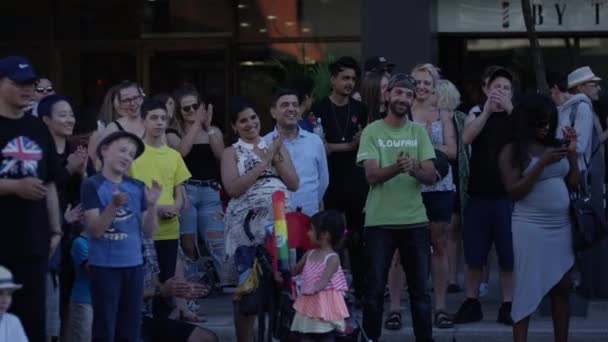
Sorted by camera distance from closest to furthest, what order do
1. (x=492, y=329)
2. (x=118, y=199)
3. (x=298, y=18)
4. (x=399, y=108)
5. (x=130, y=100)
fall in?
(x=118, y=199) → (x=399, y=108) → (x=130, y=100) → (x=492, y=329) → (x=298, y=18)

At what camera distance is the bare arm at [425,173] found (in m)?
9.76

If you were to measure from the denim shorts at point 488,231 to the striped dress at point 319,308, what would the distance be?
2.22 m

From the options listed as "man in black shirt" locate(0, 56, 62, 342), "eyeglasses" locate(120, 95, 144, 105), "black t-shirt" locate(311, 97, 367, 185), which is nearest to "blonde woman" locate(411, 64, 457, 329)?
"black t-shirt" locate(311, 97, 367, 185)

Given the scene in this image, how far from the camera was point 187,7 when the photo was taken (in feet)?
53.4

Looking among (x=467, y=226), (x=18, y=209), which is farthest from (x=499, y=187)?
(x=18, y=209)

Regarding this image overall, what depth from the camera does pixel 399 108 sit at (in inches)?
391

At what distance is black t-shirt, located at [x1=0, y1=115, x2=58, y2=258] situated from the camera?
8141 millimetres

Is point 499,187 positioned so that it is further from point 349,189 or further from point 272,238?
point 272,238

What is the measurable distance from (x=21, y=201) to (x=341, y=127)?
3909 millimetres

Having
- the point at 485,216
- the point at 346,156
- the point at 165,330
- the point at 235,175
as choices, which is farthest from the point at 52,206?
the point at 485,216

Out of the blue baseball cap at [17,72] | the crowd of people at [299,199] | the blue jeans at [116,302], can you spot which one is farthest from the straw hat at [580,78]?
the blue baseball cap at [17,72]

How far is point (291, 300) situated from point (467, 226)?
245 cm

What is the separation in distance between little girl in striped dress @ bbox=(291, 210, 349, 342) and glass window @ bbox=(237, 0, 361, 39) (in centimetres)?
695

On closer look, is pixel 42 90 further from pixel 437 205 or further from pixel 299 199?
pixel 437 205
